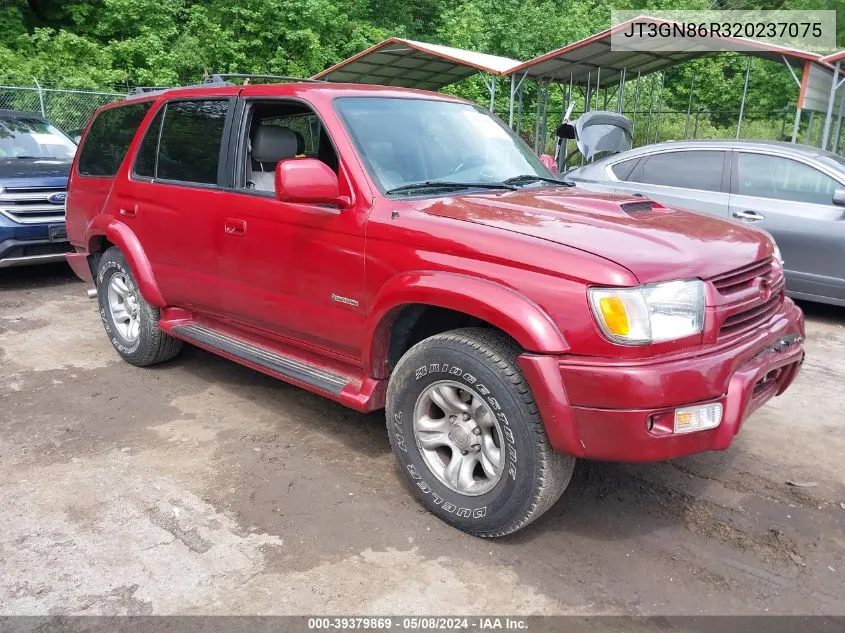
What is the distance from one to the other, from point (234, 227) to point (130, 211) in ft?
4.16

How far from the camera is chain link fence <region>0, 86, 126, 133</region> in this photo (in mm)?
14250

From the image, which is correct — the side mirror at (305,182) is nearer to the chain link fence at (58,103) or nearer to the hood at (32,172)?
the hood at (32,172)

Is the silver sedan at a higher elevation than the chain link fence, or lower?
lower

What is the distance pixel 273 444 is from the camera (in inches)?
156

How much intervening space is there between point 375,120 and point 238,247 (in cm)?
107

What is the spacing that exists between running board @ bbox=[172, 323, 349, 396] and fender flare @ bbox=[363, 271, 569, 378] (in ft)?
0.98

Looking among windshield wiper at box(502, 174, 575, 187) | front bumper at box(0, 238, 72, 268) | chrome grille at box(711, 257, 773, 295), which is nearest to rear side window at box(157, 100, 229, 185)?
windshield wiper at box(502, 174, 575, 187)

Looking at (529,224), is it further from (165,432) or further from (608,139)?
(608,139)

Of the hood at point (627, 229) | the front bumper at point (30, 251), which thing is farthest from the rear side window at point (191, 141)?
the front bumper at point (30, 251)

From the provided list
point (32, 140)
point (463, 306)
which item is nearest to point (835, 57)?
point (463, 306)

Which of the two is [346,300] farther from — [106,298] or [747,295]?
[106,298]

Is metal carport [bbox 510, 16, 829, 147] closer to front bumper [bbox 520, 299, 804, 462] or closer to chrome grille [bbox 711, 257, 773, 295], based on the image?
chrome grille [bbox 711, 257, 773, 295]

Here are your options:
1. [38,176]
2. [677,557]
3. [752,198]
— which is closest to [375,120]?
[677,557]

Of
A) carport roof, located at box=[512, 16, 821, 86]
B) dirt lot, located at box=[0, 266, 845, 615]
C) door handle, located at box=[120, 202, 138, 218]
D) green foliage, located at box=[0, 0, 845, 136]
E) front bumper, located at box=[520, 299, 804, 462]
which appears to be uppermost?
green foliage, located at box=[0, 0, 845, 136]
